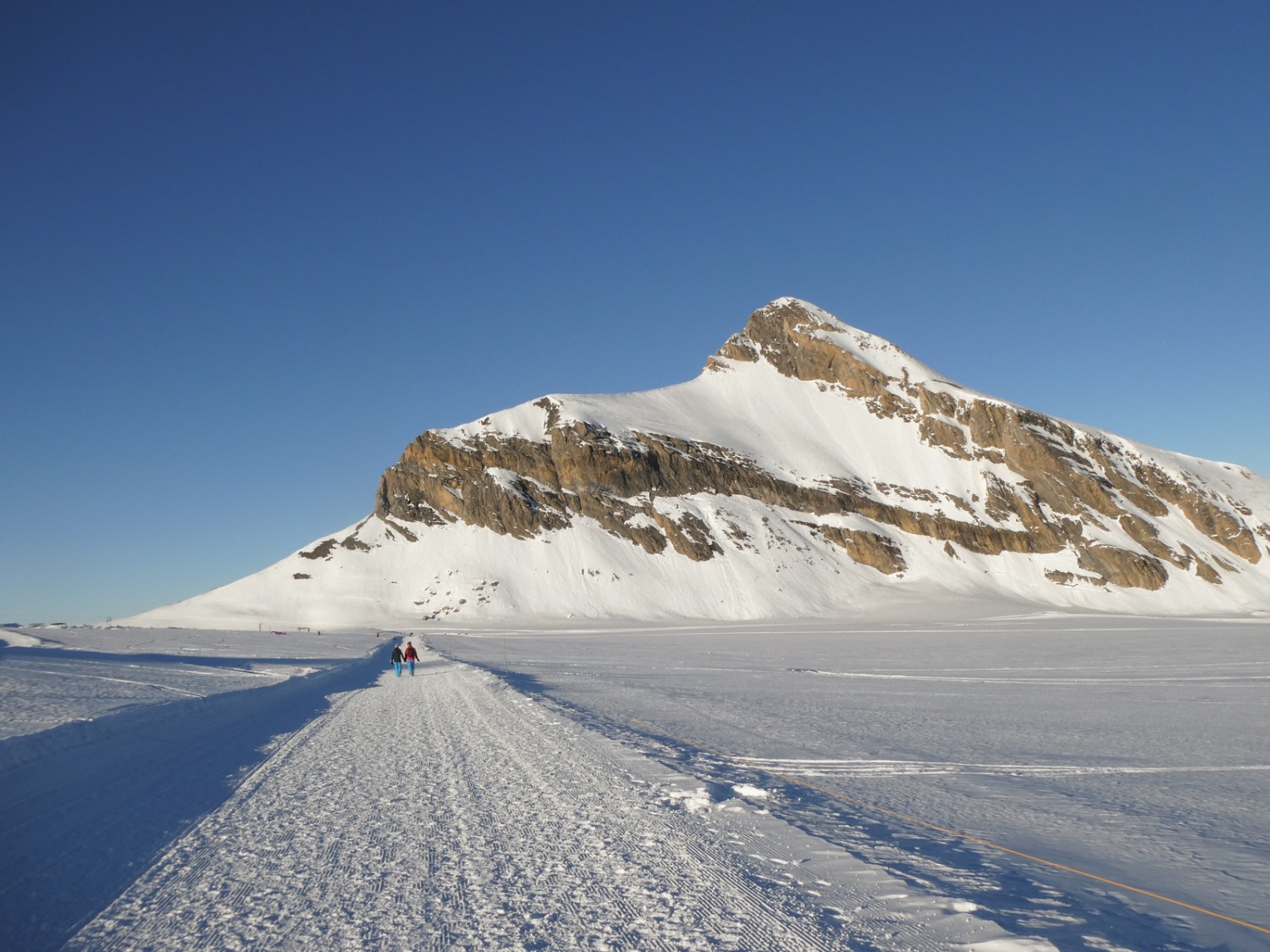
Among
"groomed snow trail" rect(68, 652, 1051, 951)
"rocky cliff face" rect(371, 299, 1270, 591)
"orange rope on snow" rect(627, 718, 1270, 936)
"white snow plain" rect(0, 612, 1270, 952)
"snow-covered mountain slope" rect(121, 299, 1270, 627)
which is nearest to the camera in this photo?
"groomed snow trail" rect(68, 652, 1051, 951)

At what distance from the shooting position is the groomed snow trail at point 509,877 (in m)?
4.57

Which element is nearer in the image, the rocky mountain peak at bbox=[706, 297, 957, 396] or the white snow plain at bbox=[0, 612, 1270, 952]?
the white snow plain at bbox=[0, 612, 1270, 952]

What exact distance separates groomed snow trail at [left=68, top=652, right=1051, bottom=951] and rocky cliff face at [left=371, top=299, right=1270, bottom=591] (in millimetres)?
96204

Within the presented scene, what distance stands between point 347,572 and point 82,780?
305 feet

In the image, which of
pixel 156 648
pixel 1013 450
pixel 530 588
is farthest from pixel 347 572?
pixel 1013 450

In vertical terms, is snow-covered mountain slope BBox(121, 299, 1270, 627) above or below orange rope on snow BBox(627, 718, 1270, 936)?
above

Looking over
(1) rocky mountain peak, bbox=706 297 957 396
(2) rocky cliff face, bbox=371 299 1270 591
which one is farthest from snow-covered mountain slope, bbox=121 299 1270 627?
(1) rocky mountain peak, bbox=706 297 957 396

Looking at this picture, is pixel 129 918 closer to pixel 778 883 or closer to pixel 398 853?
pixel 398 853

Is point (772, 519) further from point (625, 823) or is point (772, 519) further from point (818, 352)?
point (625, 823)

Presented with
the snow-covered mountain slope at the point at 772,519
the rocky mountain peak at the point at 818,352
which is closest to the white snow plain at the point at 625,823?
the snow-covered mountain slope at the point at 772,519

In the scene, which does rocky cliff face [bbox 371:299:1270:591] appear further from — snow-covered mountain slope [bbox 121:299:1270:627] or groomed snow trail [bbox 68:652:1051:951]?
groomed snow trail [bbox 68:652:1051:951]

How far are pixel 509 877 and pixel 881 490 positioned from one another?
125270mm

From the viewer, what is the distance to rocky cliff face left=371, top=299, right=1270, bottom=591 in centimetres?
10688

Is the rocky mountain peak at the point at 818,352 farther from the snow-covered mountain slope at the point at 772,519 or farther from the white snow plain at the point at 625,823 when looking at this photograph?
the white snow plain at the point at 625,823
